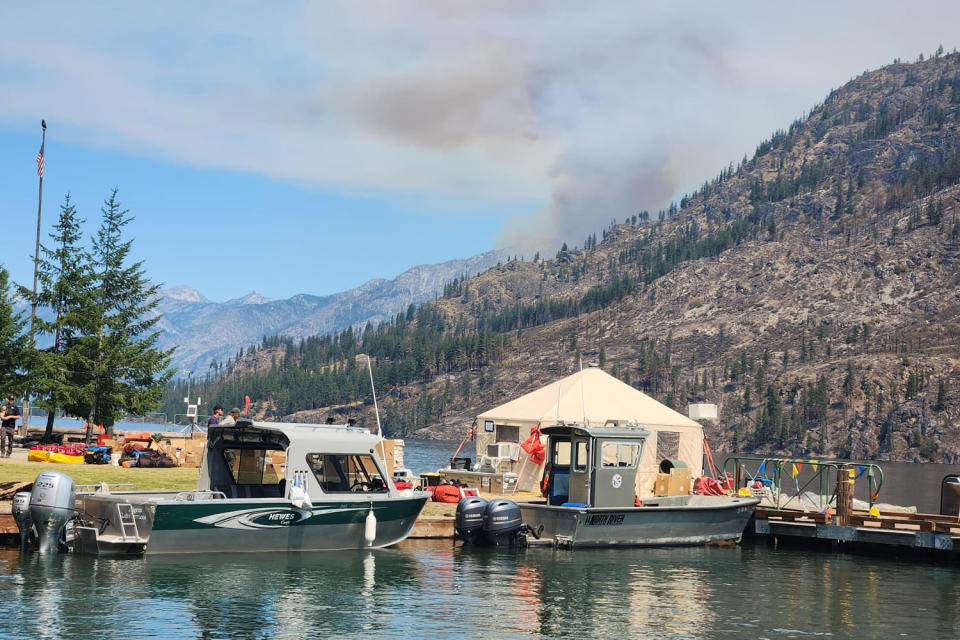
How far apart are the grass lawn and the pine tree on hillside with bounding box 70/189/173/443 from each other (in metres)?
14.5

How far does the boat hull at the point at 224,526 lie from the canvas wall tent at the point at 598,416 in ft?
53.0

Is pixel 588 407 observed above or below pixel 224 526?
above

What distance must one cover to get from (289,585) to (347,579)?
184cm

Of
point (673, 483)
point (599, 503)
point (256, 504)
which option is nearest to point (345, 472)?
point (256, 504)

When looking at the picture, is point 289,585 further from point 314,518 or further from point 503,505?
point 503,505

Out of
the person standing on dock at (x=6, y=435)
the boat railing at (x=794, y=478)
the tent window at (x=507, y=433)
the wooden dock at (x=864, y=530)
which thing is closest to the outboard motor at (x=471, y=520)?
the wooden dock at (x=864, y=530)

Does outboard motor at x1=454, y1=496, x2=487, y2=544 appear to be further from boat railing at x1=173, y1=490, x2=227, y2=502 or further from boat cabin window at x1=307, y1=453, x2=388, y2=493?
boat railing at x1=173, y1=490, x2=227, y2=502

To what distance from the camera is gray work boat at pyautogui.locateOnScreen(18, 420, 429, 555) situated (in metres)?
25.3

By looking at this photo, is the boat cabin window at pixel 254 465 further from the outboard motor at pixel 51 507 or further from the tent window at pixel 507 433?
the tent window at pixel 507 433

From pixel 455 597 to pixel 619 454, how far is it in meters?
11.0

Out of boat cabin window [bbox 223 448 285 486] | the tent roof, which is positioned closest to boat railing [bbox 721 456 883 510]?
the tent roof

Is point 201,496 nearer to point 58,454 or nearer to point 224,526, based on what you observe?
point 224,526

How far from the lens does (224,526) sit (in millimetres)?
25938

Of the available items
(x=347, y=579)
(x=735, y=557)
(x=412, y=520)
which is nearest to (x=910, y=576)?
(x=735, y=557)
